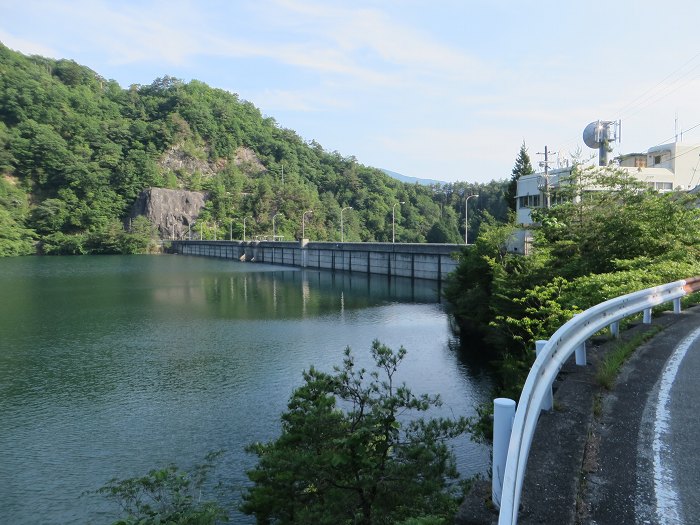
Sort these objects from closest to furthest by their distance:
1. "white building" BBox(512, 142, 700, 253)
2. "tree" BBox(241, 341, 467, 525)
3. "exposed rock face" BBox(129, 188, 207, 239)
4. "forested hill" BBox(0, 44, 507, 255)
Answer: "tree" BBox(241, 341, 467, 525)
"white building" BBox(512, 142, 700, 253)
"forested hill" BBox(0, 44, 507, 255)
"exposed rock face" BBox(129, 188, 207, 239)

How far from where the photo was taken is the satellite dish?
139 ft

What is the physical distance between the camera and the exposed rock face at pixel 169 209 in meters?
125

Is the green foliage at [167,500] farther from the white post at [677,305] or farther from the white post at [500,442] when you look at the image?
the white post at [677,305]

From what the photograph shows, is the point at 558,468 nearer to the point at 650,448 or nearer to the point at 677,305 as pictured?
the point at 650,448

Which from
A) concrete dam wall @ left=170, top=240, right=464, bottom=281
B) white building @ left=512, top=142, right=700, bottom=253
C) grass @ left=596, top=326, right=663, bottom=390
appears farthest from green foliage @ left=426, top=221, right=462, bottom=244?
grass @ left=596, top=326, right=663, bottom=390

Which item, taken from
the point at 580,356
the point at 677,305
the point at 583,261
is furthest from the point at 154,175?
the point at 580,356

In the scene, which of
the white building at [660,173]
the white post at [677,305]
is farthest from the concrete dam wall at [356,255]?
the white post at [677,305]

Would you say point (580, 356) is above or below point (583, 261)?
below

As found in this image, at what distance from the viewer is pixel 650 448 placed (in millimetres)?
4430

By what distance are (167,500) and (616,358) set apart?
27.8 ft

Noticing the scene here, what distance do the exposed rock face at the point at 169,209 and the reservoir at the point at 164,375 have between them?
8162cm

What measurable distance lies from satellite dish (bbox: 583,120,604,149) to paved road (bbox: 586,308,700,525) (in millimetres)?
40020

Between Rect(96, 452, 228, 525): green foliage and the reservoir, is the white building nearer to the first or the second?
the reservoir

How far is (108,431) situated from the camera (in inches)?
603
